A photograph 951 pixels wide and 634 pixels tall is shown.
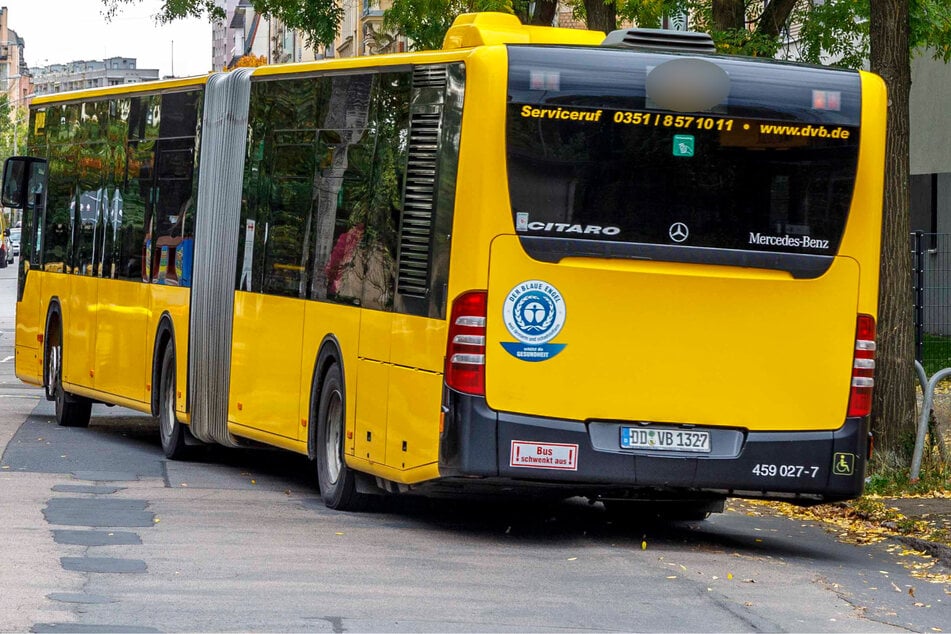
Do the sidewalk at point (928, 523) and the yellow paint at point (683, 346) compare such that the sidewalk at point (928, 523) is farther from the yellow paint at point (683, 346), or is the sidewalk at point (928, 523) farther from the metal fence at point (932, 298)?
the metal fence at point (932, 298)

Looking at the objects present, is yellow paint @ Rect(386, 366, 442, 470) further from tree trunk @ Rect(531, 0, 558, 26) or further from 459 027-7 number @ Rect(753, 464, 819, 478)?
tree trunk @ Rect(531, 0, 558, 26)

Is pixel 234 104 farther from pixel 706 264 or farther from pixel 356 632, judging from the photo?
pixel 356 632

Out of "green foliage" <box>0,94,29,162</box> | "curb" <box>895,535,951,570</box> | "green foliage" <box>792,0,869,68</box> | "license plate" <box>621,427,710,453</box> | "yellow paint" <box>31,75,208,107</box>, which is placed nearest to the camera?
"license plate" <box>621,427,710,453</box>

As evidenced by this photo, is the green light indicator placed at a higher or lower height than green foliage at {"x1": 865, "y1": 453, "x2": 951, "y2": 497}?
higher

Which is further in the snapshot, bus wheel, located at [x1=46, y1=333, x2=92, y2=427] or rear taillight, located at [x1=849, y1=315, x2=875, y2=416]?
bus wheel, located at [x1=46, y1=333, x2=92, y2=427]

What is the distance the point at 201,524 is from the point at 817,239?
4.06 m

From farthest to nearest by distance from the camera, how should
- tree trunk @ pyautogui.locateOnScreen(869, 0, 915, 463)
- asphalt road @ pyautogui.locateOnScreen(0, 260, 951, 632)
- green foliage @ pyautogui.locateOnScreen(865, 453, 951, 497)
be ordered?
tree trunk @ pyautogui.locateOnScreen(869, 0, 915, 463) < green foliage @ pyautogui.locateOnScreen(865, 453, 951, 497) < asphalt road @ pyautogui.locateOnScreen(0, 260, 951, 632)

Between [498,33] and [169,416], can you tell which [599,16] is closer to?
[169,416]

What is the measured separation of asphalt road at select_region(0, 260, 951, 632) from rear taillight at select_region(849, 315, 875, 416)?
950 millimetres

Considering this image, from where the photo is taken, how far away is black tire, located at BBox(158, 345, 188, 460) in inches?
648

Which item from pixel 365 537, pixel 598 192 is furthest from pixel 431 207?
pixel 365 537

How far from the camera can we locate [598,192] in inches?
425

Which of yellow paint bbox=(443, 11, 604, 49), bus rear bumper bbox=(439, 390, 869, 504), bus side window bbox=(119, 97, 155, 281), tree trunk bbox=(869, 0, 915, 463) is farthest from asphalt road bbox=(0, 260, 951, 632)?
bus side window bbox=(119, 97, 155, 281)

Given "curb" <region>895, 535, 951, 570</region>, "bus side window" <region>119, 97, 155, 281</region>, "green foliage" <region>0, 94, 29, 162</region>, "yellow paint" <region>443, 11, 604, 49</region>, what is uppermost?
"green foliage" <region>0, 94, 29, 162</region>
